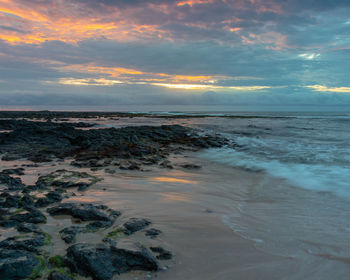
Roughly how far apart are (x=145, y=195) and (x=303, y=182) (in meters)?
4.60

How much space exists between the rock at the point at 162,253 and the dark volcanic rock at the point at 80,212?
1.04 metres

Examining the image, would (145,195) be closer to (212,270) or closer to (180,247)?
(180,247)

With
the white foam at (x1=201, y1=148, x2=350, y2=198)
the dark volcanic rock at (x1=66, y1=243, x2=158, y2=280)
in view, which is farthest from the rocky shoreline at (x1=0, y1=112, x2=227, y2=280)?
the white foam at (x1=201, y1=148, x2=350, y2=198)

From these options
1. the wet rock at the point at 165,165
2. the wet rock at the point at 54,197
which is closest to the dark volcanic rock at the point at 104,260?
the wet rock at the point at 54,197

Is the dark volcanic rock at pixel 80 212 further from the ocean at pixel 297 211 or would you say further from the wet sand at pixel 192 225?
the ocean at pixel 297 211

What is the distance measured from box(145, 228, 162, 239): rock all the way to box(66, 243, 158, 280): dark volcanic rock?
0.47 m

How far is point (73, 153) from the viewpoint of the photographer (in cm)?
957

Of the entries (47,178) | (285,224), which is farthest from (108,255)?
(47,178)

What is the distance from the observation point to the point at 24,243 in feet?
9.05

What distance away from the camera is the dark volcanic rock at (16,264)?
2223 millimetres

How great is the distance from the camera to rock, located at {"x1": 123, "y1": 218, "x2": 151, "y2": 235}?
10.6 ft

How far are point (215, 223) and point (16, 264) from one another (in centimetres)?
255

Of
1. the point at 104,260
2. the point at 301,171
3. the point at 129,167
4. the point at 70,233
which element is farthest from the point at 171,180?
the point at 301,171

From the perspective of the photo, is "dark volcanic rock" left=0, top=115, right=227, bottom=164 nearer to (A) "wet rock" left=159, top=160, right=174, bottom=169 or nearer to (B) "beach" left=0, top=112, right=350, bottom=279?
(A) "wet rock" left=159, top=160, right=174, bottom=169
